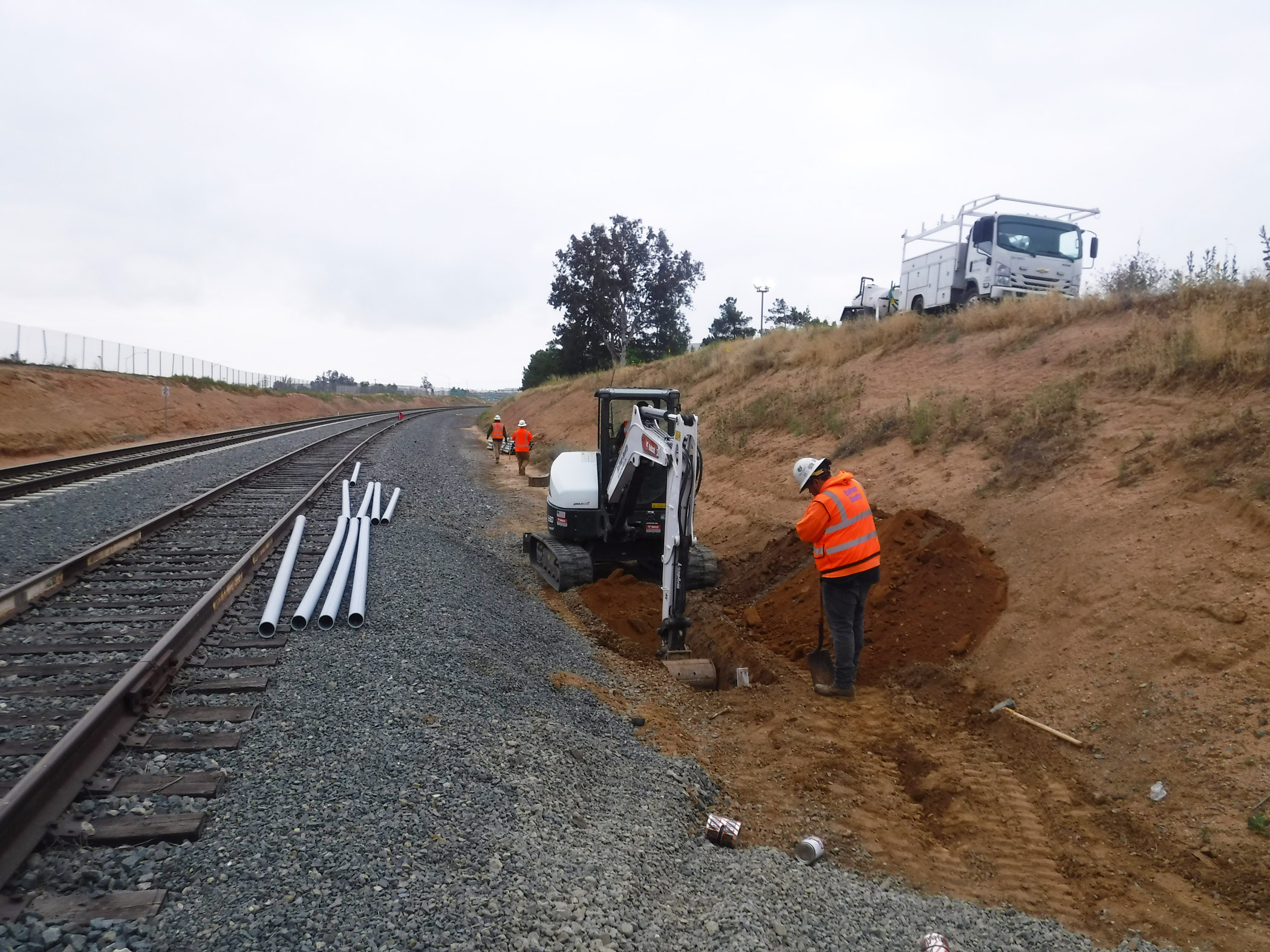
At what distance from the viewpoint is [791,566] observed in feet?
33.2

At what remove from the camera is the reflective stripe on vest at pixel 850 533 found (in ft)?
21.6

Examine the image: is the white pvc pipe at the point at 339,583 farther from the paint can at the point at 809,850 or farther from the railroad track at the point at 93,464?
the railroad track at the point at 93,464

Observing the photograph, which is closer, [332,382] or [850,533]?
[850,533]

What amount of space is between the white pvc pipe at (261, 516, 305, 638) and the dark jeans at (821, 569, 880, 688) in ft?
15.3

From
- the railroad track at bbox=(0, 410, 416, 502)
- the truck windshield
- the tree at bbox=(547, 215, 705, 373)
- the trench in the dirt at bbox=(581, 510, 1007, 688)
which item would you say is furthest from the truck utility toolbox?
the tree at bbox=(547, 215, 705, 373)

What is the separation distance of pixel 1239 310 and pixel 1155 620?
233 inches

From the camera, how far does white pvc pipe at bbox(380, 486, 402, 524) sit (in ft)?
40.7

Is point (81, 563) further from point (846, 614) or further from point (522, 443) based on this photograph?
point (522, 443)

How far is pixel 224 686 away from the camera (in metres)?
5.67

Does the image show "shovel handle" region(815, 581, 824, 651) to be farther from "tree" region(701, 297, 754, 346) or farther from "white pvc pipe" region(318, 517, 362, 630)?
"tree" region(701, 297, 754, 346)

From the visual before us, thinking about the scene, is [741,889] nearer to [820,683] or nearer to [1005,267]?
[820,683]

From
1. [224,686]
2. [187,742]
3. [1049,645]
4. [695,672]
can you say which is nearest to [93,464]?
[224,686]

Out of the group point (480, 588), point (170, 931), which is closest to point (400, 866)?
point (170, 931)

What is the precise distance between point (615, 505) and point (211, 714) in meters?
5.68
